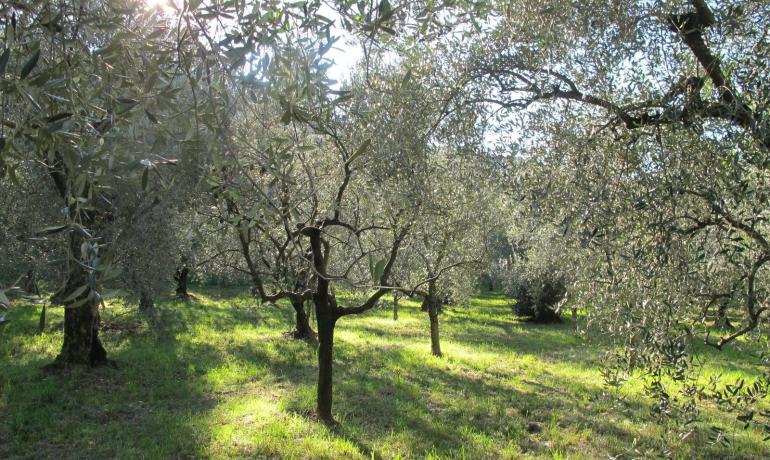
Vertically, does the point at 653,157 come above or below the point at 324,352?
above

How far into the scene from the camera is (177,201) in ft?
33.6

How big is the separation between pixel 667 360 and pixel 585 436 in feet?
19.0

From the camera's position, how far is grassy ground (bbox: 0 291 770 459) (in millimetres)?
8578

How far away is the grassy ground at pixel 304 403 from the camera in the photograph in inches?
338

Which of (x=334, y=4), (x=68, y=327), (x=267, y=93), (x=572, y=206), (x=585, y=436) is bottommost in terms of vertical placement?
(x=585, y=436)

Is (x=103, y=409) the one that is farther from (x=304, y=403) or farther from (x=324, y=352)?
(x=324, y=352)

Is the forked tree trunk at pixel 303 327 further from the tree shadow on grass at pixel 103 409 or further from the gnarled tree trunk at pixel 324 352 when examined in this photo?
the gnarled tree trunk at pixel 324 352

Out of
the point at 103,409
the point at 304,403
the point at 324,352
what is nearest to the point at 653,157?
the point at 324,352

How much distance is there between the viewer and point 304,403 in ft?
35.2

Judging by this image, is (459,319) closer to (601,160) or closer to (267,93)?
(601,160)

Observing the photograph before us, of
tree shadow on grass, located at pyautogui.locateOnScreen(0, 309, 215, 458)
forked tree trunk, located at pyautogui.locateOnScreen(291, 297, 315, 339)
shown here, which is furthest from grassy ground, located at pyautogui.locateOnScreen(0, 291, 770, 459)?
forked tree trunk, located at pyautogui.locateOnScreen(291, 297, 315, 339)

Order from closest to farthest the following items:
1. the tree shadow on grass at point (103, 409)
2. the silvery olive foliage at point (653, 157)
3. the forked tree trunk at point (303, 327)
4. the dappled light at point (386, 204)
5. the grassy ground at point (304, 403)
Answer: the dappled light at point (386, 204) < the silvery olive foliage at point (653, 157) < the tree shadow on grass at point (103, 409) < the grassy ground at point (304, 403) < the forked tree trunk at point (303, 327)

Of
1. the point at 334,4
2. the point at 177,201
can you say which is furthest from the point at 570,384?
the point at 334,4

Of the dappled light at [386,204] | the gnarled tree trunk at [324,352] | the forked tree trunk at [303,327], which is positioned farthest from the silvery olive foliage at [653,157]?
the forked tree trunk at [303,327]
